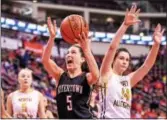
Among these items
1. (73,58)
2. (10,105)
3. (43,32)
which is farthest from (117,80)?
(43,32)

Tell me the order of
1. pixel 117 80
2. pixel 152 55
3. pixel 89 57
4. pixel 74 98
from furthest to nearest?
1. pixel 152 55
2. pixel 117 80
3. pixel 74 98
4. pixel 89 57

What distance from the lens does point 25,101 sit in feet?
17.8

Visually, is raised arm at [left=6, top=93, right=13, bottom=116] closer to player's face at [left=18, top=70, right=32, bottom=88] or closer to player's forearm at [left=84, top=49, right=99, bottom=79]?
player's face at [left=18, top=70, right=32, bottom=88]

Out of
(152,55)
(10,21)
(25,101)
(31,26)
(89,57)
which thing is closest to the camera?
(89,57)

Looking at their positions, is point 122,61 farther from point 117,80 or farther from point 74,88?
point 74,88

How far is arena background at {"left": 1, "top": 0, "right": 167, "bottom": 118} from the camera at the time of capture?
1594 cm

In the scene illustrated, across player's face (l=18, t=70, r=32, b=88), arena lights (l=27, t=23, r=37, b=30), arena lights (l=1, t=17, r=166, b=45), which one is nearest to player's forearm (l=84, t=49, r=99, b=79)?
player's face (l=18, t=70, r=32, b=88)

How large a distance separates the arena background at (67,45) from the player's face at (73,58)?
8365 millimetres

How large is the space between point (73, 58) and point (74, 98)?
368 mm

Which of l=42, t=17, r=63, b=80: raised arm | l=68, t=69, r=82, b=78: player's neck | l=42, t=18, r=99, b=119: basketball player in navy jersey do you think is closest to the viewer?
l=42, t=18, r=99, b=119: basketball player in navy jersey

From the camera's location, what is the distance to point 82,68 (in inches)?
171

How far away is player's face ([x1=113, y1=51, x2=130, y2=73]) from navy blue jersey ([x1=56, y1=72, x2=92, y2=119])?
0.57 m

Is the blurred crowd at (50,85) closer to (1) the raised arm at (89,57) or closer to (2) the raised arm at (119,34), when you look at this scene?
(2) the raised arm at (119,34)

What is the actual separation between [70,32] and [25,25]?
1669cm
